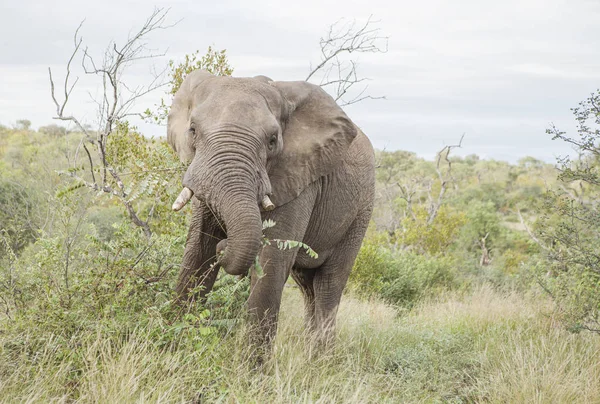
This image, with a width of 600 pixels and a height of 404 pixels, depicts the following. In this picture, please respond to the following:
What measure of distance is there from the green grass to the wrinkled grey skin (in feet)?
1.54

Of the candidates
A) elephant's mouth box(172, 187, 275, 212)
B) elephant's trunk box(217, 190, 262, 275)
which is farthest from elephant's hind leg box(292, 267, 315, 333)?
elephant's trunk box(217, 190, 262, 275)

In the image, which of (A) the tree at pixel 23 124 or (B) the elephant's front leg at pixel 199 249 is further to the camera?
(A) the tree at pixel 23 124

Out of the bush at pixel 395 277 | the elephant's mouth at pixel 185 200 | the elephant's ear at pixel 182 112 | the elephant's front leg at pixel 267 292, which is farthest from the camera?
the bush at pixel 395 277

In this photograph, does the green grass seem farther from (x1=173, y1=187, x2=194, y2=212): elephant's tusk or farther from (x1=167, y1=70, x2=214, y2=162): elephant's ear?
(x1=167, y1=70, x2=214, y2=162): elephant's ear

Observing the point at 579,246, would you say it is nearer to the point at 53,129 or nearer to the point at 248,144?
the point at 248,144

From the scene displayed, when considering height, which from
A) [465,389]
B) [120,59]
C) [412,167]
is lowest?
[412,167]

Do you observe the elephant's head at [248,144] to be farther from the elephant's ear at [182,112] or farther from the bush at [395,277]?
the bush at [395,277]

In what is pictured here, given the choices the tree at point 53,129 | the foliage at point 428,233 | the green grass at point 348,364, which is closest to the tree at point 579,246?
the green grass at point 348,364

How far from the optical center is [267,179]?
197 inches

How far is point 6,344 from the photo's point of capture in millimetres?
4719

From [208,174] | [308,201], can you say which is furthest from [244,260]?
[308,201]

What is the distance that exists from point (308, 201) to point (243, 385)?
5.28 ft

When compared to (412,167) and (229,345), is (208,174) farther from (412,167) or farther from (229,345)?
(412,167)

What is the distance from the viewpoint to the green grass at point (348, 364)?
4445 mm
